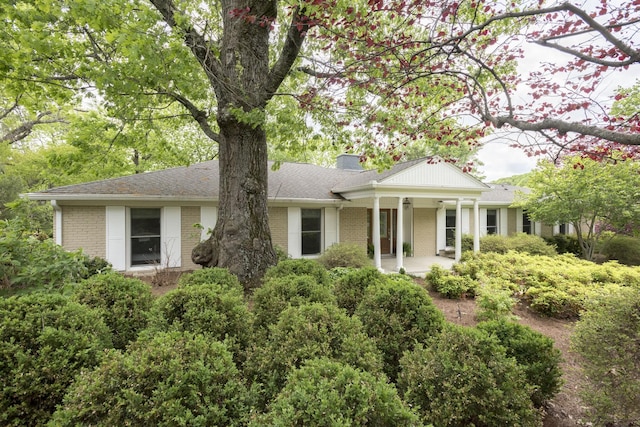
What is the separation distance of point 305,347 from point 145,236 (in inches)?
365

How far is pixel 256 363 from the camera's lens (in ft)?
8.29

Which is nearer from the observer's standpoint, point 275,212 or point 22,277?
point 22,277

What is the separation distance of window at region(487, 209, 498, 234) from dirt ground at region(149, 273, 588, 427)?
390 inches

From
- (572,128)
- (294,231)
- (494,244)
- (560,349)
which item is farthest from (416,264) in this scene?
(572,128)

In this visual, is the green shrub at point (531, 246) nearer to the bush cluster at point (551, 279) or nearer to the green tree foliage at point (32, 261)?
the bush cluster at point (551, 279)

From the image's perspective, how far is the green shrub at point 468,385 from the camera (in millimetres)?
2213

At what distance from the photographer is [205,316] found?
2.84 m

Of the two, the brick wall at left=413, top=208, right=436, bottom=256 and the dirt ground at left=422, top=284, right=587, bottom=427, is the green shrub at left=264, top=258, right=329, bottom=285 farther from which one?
the brick wall at left=413, top=208, right=436, bottom=256

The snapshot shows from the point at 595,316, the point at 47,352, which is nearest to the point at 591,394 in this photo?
the point at 595,316

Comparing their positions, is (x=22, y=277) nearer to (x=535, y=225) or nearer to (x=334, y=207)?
(x=334, y=207)

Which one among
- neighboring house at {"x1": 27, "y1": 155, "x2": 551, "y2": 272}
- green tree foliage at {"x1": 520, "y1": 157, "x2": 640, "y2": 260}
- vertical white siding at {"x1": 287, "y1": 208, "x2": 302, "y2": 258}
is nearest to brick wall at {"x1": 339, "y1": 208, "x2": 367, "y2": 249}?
neighboring house at {"x1": 27, "y1": 155, "x2": 551, "y2": 272}

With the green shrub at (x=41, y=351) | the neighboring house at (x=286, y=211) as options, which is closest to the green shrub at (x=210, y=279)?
the green shrub at (x=41, y=351)

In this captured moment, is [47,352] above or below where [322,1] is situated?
below

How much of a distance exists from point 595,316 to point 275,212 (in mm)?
9343
